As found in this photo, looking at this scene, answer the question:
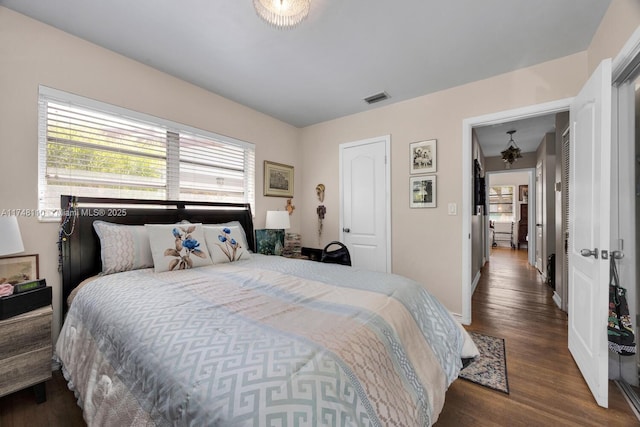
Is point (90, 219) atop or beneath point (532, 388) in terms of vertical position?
atop

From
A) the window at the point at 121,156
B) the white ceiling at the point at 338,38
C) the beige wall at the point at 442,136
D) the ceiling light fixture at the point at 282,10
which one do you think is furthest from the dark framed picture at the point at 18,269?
the beige wall at the point at 442,136

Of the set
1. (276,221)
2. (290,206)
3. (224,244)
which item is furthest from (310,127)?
(224,244)

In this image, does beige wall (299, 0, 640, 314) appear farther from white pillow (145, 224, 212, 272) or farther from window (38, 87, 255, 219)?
white pillow (145, 224, 212, 272)

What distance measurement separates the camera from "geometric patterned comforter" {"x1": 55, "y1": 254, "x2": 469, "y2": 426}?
0.73m

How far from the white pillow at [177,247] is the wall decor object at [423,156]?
8.19ft

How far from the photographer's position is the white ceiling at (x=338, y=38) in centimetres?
182

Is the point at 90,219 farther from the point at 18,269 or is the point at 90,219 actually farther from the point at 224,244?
the point at 224,244

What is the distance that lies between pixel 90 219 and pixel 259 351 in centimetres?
215

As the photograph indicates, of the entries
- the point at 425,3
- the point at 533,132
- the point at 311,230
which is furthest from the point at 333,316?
the point at 533,132

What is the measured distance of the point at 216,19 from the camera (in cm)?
192

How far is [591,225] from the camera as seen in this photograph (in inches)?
69.1

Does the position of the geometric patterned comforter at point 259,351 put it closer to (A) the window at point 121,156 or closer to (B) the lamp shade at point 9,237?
(B) the lamp shade at point 9,237

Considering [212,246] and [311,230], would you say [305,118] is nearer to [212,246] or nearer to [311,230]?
[311,230]

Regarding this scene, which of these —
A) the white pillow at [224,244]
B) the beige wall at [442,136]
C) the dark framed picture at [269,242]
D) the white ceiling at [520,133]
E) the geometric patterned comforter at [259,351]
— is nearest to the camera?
the geometric patterned comforter at [259,351]
